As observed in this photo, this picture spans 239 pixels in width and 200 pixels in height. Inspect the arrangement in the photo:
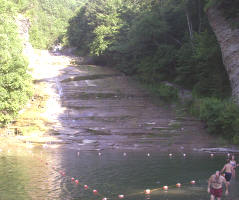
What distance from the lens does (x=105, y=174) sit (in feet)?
48.8

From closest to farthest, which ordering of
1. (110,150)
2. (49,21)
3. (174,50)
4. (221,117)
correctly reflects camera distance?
(110,150) < (221,117) < (174,50) < (49,21)

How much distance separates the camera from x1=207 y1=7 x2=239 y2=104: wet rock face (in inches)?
985

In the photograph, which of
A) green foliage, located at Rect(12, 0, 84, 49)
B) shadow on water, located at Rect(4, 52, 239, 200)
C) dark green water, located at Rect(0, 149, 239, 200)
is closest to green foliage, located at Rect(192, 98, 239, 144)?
shadow on water, located at Rect(4, 52, 239, 200)

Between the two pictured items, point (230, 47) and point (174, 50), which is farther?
point (174, 50)

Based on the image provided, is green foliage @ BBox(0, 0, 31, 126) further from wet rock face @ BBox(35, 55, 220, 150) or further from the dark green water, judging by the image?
the dark green water

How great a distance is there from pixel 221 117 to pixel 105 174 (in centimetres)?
1134

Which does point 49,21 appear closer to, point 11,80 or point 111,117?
point 11,80

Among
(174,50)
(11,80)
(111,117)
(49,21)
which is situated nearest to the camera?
(11,80)

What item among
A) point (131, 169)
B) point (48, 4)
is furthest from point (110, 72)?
point (48, 4)

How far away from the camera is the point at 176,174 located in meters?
14.7

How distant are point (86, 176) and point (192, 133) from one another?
12.3 metres

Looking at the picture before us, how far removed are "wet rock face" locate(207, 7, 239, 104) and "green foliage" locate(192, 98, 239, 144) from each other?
1899 mm

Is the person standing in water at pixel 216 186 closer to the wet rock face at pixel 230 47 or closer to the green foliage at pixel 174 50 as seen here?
the green foliage at pixel 174 50

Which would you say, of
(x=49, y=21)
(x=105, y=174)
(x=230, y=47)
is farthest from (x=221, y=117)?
(x=49, y=21)
